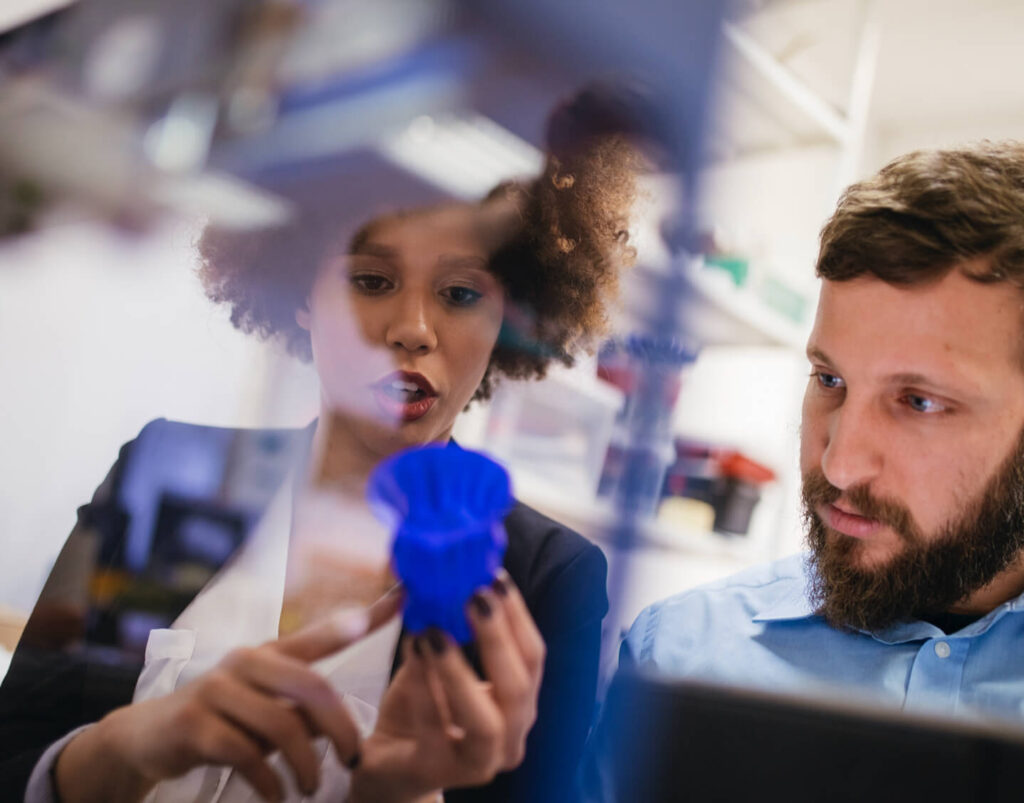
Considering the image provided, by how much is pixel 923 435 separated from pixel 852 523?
10 centimetres

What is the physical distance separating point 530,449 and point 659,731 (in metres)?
0.22

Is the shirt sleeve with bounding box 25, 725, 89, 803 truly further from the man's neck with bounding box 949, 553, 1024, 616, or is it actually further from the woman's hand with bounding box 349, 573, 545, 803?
the man's neck with bounding box 949, 553, 1024, 616

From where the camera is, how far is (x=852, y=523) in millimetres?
723

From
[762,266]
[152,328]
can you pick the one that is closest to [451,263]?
[152,328]

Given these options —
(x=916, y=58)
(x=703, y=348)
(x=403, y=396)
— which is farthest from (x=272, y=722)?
(x=916, y=58)

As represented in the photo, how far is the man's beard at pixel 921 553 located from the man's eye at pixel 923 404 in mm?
82

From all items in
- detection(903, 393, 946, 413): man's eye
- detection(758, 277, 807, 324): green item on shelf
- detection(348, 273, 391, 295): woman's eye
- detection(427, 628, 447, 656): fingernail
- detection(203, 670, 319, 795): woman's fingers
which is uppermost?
detection(758, 277, 807, 324): green item on shelf

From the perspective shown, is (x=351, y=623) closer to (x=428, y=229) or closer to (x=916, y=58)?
(x=428, y=229)

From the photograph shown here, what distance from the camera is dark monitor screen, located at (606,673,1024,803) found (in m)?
0.36

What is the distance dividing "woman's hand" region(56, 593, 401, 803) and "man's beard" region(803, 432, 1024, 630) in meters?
0.44

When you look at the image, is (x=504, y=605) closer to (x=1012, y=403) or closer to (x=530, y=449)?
(x=530, y=449)

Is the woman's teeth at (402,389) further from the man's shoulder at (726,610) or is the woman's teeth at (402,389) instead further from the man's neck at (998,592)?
the man's neck at (998,592)

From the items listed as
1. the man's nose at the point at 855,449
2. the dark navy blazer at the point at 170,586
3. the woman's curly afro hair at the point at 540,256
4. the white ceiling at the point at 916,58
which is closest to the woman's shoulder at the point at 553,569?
the dark navy blazer at the point at 170,586

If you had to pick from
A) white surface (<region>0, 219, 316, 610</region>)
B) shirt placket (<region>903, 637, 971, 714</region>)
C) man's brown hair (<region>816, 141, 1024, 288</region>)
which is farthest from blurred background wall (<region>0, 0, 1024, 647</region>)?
→ shirt placket (<region>903, 637, 971, 714</region>)
